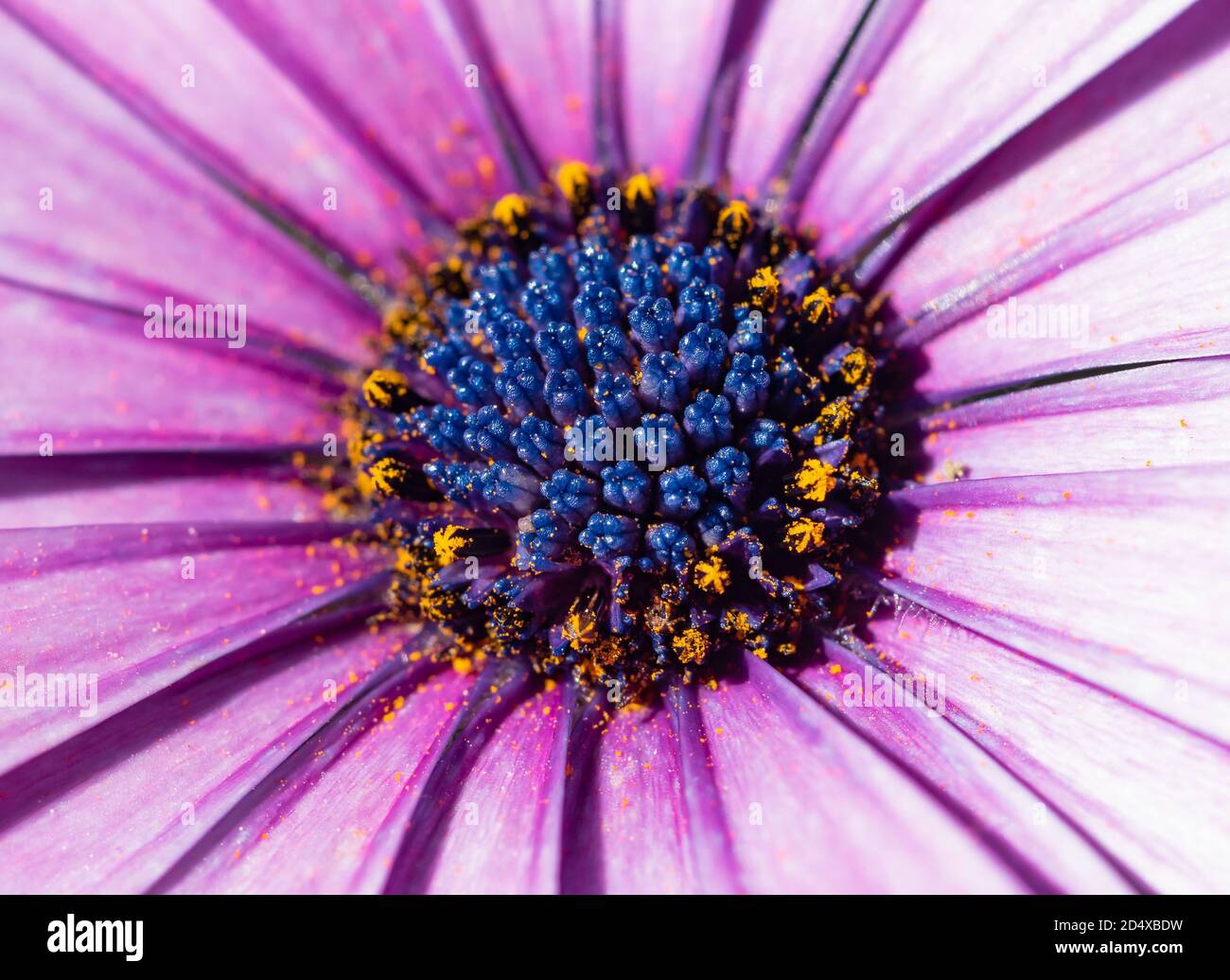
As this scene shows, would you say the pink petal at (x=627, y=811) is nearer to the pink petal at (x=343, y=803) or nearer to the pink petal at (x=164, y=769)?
the pink petal at (x=343, y=803)

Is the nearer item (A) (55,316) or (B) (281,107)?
(A) (55,316)

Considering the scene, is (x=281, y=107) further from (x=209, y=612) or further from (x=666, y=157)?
(x=209, y=612)

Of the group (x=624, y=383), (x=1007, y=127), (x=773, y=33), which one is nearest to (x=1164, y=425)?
(x=1007, y=127)

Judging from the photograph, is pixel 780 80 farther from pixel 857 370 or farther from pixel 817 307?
pixel 857 370

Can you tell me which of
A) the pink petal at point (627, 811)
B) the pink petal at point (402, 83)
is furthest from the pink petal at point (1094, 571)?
the pink petal at point (402, 83)

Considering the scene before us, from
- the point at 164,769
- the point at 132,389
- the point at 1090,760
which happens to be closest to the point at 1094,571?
the point at 1090,760
